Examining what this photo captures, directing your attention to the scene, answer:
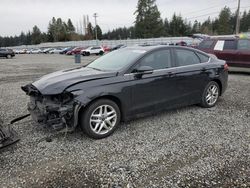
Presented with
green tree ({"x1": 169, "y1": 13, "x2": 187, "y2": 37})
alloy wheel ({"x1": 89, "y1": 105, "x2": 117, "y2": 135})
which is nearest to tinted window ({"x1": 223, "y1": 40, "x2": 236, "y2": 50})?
alloy wheel ({"x1": 89, "y1": 105, "x2": 117, "y2": 135})

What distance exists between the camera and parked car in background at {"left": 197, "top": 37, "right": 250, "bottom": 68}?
9406 millimetres

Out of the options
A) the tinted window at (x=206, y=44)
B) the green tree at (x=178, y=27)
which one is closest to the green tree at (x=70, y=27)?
the green tree at (x=178, y=27)

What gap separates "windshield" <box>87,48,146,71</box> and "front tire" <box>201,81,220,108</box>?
1.89 meters

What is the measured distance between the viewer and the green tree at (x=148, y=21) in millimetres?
62125

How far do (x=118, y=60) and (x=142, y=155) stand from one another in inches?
78.6

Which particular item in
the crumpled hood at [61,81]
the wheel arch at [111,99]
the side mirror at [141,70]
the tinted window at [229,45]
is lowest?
the wheel arch at [111,99]

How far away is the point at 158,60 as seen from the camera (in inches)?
177

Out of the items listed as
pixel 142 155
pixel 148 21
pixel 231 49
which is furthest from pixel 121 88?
pixel 148 21

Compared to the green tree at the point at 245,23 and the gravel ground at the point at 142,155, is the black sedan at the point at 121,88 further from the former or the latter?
the green tree at the point at 245,23

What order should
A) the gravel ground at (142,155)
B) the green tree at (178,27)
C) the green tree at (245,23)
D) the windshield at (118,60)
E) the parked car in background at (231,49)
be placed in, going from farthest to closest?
the green tree at (245,23), the green tree at (178,27), the parked car in background at (231,49), the windshield at (118,60), the gravel ground at (142,155)

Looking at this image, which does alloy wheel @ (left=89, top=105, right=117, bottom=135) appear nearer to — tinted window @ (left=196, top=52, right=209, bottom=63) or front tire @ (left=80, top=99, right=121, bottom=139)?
front tire @ (left=80, top=99, right=121, bottom=139)

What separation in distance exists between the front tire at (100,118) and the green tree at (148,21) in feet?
199

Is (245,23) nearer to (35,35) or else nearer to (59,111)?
(35,35)

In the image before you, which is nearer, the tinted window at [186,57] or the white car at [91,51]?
the tinted window at [186,57]
